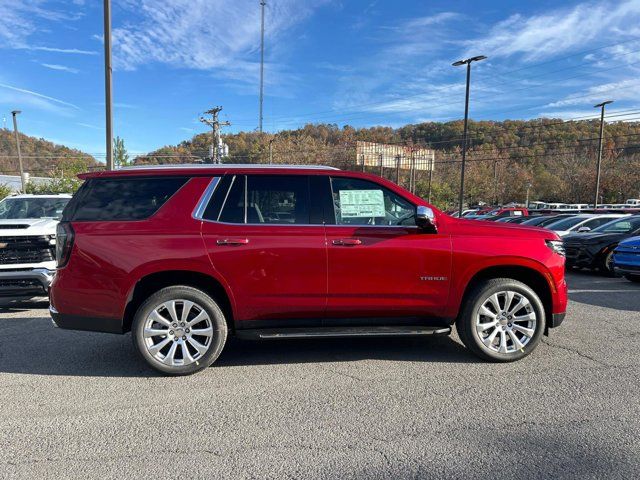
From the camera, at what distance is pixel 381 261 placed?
4336mm

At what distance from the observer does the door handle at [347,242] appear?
429cm

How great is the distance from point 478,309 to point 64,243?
4006mm

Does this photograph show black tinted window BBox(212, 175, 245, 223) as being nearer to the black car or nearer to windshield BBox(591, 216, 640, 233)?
the black car

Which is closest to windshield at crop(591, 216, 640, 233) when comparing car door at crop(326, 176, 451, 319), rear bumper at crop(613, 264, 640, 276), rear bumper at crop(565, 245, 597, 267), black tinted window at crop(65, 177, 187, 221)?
rear bumper at crop(565, 245, 597, 267)

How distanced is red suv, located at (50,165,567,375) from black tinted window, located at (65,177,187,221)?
11 millimetres

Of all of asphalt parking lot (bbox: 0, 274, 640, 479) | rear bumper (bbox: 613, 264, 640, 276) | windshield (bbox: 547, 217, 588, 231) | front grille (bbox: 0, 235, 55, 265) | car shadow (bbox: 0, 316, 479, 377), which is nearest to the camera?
asphalt parking lot (bbox: 0, 274, 640, 479)

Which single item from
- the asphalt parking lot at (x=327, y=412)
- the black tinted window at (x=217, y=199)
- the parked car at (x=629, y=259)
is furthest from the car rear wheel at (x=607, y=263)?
the black tinted window at (x=217, y=199)

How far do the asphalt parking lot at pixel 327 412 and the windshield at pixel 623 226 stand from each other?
25.2 ft

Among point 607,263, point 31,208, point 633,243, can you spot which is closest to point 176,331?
point 31,208

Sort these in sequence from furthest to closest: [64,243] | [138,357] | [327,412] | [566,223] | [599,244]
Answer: [566,223]
[599,244]
[138,357]
[64,243]
[327,412]

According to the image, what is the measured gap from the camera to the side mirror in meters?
4.23

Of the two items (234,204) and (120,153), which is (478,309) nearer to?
(234,204)

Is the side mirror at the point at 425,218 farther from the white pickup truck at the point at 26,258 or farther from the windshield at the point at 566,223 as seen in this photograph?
the windshield at the point at 566,223

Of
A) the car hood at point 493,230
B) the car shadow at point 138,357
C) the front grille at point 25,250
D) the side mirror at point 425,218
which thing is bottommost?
the car shadow at point 138,357
